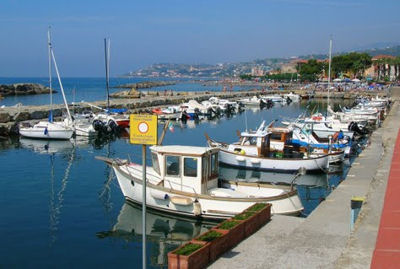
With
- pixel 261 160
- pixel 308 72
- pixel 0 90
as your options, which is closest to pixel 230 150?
pixel 261 160

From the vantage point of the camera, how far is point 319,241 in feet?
39.5

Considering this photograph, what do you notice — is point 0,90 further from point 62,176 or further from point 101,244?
point 101,244

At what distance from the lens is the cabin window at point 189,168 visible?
17062mm

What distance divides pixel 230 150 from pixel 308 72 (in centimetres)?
13270

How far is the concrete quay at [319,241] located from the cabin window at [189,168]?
375cm

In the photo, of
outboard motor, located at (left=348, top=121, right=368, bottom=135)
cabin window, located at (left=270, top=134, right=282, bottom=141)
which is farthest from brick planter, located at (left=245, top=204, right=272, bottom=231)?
outboard motor, located at (left=348, top=121, right=368, bottom=135)

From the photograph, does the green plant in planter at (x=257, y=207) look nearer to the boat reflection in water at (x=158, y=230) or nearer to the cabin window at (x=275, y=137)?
the boat reflection in water at (x=158, y=230)

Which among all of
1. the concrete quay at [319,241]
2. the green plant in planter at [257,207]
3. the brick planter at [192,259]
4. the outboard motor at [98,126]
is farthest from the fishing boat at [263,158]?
the brick planter at [192,259]

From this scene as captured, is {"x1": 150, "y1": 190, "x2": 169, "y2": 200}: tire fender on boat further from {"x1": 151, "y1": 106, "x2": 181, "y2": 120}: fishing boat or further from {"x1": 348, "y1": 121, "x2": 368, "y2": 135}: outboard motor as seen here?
{"x1": 151, "y1": 106, "x2": 181, "y2": 120}: fishing boat

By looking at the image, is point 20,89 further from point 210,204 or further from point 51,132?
point 210,204

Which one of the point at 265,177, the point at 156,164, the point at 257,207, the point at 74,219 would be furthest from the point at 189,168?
the point at 265,177

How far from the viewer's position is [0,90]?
12056 cm

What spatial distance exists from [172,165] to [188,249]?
7288 mm

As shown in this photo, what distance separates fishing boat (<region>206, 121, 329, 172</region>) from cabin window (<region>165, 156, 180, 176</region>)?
36.1ft
